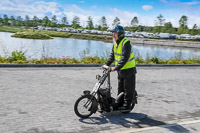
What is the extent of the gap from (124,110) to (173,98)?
9.01ft

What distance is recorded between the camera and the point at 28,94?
652 cm

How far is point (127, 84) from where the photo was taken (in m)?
5.02

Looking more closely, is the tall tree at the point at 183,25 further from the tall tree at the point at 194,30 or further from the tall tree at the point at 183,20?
the tall tree at the point at 194,30

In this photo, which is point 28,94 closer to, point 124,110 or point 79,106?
point 79,106

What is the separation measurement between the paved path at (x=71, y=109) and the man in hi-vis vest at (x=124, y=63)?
589 millimetres

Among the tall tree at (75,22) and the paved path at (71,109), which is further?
the tall tree at (75,22)

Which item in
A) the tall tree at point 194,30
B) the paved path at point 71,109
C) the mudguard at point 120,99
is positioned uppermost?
the tall tree at point 194,30

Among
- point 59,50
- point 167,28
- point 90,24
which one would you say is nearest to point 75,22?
point 90,24

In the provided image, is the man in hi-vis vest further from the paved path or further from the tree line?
the tree line

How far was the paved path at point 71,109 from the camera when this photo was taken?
4461mm

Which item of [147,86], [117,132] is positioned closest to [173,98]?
[147,86]

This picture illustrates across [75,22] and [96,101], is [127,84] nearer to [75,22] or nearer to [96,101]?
[96,101]

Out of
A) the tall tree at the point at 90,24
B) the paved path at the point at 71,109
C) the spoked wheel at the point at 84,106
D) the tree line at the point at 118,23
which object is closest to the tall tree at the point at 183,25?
the tree line at the point at 118,23

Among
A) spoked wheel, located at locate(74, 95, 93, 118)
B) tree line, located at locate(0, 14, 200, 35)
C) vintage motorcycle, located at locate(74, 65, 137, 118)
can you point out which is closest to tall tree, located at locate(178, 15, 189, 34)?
tree line, located at locate(0, 14, 200, 35)
